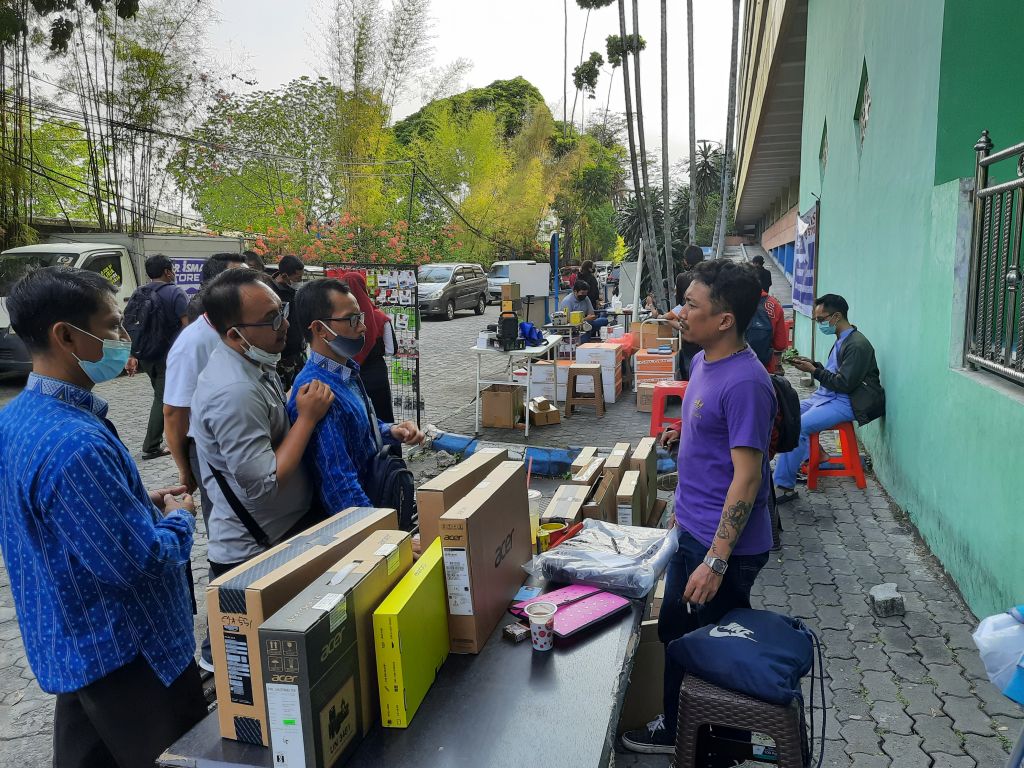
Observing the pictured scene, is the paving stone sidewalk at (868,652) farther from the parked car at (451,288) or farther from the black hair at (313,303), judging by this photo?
the parked car at (451,288)

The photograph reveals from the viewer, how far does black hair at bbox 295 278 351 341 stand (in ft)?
8.94

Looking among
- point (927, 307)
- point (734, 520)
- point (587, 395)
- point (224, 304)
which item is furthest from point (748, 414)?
point (587, 395)

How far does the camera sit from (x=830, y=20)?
899 centimetres

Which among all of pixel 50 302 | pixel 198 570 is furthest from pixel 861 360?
pixel 50 302

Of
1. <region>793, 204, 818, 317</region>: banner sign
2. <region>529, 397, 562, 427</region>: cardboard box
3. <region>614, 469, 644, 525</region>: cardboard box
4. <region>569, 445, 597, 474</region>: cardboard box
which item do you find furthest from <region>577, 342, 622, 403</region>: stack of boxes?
<region>614, 469, 644, 525</region>: cardboard box

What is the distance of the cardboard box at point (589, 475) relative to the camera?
3.85 m

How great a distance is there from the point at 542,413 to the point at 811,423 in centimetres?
330

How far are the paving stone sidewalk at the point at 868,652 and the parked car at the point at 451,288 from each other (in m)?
14.4

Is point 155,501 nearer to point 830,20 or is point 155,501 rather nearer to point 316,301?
point 316,301

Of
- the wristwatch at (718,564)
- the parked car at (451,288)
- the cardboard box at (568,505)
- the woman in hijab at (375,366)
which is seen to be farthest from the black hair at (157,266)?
the parked car at (451,288)

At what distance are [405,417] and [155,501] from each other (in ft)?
17.2

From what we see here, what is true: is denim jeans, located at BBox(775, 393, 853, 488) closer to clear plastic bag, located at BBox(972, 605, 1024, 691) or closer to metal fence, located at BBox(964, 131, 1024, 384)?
metal fence, located at BBox(964, 131, 1024, 384)

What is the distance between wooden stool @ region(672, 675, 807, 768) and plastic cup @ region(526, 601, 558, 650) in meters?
0.57

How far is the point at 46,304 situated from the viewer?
1755 millimetres
